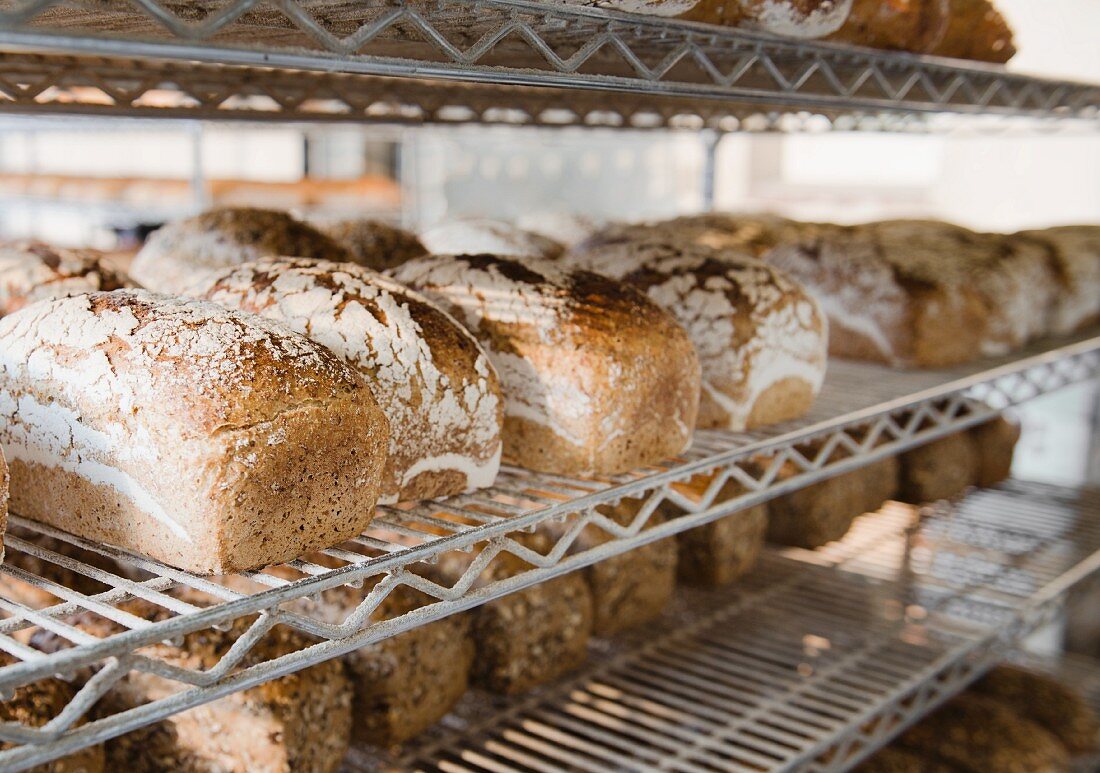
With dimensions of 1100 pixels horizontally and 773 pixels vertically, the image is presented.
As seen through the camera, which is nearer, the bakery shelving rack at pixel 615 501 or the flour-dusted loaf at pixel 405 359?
the bakery shelving rack at pixel 615 501

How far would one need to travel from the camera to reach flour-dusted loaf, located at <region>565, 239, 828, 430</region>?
4.54ft

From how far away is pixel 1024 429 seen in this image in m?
3.20

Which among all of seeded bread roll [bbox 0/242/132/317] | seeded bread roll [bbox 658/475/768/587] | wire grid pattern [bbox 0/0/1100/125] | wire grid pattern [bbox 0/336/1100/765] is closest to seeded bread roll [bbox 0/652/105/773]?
wire grid pattern [bbox 0/336/1100/765]

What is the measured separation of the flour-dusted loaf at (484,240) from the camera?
166cm

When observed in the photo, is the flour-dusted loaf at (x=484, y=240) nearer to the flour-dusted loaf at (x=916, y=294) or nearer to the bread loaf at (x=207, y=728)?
the flour-dusted loaf at (x=916, y=294)

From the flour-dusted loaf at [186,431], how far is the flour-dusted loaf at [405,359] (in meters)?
0.07

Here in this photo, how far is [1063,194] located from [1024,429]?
1.37m

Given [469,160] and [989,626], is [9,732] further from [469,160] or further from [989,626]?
[469,160]

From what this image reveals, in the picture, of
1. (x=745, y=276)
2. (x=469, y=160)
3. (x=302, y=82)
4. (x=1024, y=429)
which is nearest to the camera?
(x=745, y=276)

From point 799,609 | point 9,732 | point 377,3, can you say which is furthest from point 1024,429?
point 9,732

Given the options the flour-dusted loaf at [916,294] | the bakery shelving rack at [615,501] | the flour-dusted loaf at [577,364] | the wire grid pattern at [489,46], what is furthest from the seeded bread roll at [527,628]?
the flour-dusted loaf at [916,294]

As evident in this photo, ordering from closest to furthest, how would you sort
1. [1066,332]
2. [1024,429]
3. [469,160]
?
[1066,332]
[1024,429]
[469,160]

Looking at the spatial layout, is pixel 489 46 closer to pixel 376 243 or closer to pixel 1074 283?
pixel 376 243

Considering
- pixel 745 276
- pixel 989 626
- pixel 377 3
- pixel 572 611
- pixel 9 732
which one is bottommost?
pixel 989 626
